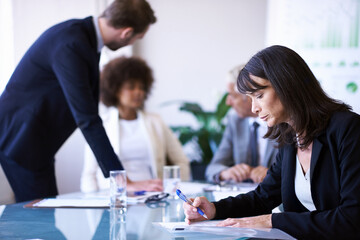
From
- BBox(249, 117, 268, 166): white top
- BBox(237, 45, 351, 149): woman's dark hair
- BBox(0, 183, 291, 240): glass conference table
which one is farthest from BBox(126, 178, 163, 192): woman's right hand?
BBox(249, 117, 268, 166): white top

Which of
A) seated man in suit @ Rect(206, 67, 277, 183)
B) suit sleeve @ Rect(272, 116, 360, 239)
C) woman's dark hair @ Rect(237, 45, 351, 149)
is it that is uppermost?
woman's dark hair @ Rect(237, 45, 351, 149)

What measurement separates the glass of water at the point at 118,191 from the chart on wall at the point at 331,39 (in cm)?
196

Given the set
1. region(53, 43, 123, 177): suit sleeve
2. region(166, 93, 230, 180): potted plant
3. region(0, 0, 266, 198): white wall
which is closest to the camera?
region(53, 43, 123, 177): suit sleeve

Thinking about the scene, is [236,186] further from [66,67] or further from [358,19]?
[358,19]

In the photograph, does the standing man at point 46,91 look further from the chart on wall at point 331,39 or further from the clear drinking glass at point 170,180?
the chart on wall at point 331,39

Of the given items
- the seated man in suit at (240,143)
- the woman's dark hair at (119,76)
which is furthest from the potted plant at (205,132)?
the seated man in suit at (240,143)

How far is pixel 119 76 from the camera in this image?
332 cm

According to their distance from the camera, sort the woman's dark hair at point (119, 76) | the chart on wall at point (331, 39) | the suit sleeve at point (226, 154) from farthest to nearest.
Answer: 1. the woman's dark hair at point (119, 76)
2. the chart on wall at point (331, 39)
3. the suit sleeve at point (226, 154)

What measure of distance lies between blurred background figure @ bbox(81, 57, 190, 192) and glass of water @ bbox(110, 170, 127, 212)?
1232mm

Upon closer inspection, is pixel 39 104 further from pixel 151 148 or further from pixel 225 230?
pixel 225 230

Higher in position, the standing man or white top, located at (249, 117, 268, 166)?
the standing man

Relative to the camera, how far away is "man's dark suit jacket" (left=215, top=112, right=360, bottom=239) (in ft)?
4.02

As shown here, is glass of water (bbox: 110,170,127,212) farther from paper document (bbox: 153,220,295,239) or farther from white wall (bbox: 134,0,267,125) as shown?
white wall (bbox: 134,0,267,125)

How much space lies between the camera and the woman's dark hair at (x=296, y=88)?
1349mm
